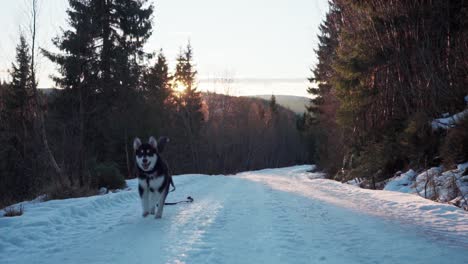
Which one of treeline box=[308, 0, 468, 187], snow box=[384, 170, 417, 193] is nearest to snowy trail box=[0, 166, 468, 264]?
snow box=[384, 170, 417, 193]

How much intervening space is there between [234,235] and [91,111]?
1481 cm

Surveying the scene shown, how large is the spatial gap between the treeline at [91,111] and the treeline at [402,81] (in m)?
12.3

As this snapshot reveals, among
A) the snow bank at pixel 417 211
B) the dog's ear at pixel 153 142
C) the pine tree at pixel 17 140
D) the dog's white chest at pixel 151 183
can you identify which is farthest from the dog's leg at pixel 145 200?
the pine tree at pixel 17 140

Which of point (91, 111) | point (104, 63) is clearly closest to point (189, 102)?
point (104, 63)

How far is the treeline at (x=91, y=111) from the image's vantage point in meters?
16.8

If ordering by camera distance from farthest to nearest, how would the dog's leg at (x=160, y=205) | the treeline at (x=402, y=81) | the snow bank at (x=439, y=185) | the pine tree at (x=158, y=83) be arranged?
the pine tree at (x=158, y=83)
the treeline at (x=402, y=81)
the snow bank at (x=439, y=185)
the dog's leg at (x=160, y=205)

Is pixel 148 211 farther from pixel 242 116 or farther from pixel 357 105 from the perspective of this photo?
pixel 242 116

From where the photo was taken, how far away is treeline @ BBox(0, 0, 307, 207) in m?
16.8

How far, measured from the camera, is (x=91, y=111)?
18109mm

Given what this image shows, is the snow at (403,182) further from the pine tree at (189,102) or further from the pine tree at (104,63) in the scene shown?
the pine tree at (189,102)

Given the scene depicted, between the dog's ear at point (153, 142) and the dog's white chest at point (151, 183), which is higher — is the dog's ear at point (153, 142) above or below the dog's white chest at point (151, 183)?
above

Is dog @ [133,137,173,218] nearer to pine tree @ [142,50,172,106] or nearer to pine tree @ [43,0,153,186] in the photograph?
pine tree @ [43,0,153,186]

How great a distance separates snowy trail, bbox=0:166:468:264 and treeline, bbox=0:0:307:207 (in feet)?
19.4

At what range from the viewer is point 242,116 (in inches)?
2835
